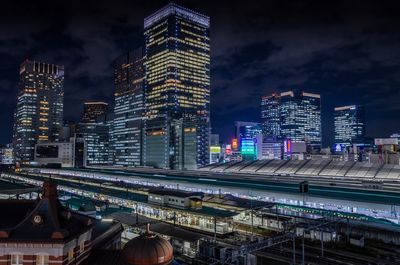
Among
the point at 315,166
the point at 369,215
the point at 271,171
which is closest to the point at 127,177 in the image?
the point at 271,171

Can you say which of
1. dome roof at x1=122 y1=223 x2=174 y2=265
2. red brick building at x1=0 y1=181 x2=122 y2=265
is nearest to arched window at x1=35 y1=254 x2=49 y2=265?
red brick building at x1=0 y1=181 x2=122 y2=265

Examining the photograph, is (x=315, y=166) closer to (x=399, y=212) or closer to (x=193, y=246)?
(x=399, y=212)

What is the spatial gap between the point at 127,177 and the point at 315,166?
263 feet

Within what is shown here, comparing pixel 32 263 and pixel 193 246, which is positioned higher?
pixel 32 263

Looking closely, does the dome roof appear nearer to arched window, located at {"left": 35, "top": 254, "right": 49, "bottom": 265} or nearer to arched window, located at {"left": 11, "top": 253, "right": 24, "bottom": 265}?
arched window, located at {"left": 35, "top": 254, "right": 49, "bottom": 265}

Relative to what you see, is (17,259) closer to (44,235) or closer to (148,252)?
(44,235)

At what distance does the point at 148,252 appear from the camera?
24797 millimetres

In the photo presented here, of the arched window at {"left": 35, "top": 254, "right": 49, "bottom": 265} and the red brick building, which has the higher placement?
the red brick building

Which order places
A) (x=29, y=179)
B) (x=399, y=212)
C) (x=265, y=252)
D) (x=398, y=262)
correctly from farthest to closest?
(x=29, y=179), (x=399, y=212), (x=265, y=252), (x=398, y=262)

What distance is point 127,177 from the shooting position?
127m

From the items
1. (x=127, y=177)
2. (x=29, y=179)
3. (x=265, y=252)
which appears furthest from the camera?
(x=127, y=177)

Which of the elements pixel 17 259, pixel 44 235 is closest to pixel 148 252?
pixel 44 235

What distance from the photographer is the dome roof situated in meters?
24.6

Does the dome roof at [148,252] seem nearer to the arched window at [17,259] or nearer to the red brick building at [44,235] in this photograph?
the red brick building at [44,235]
